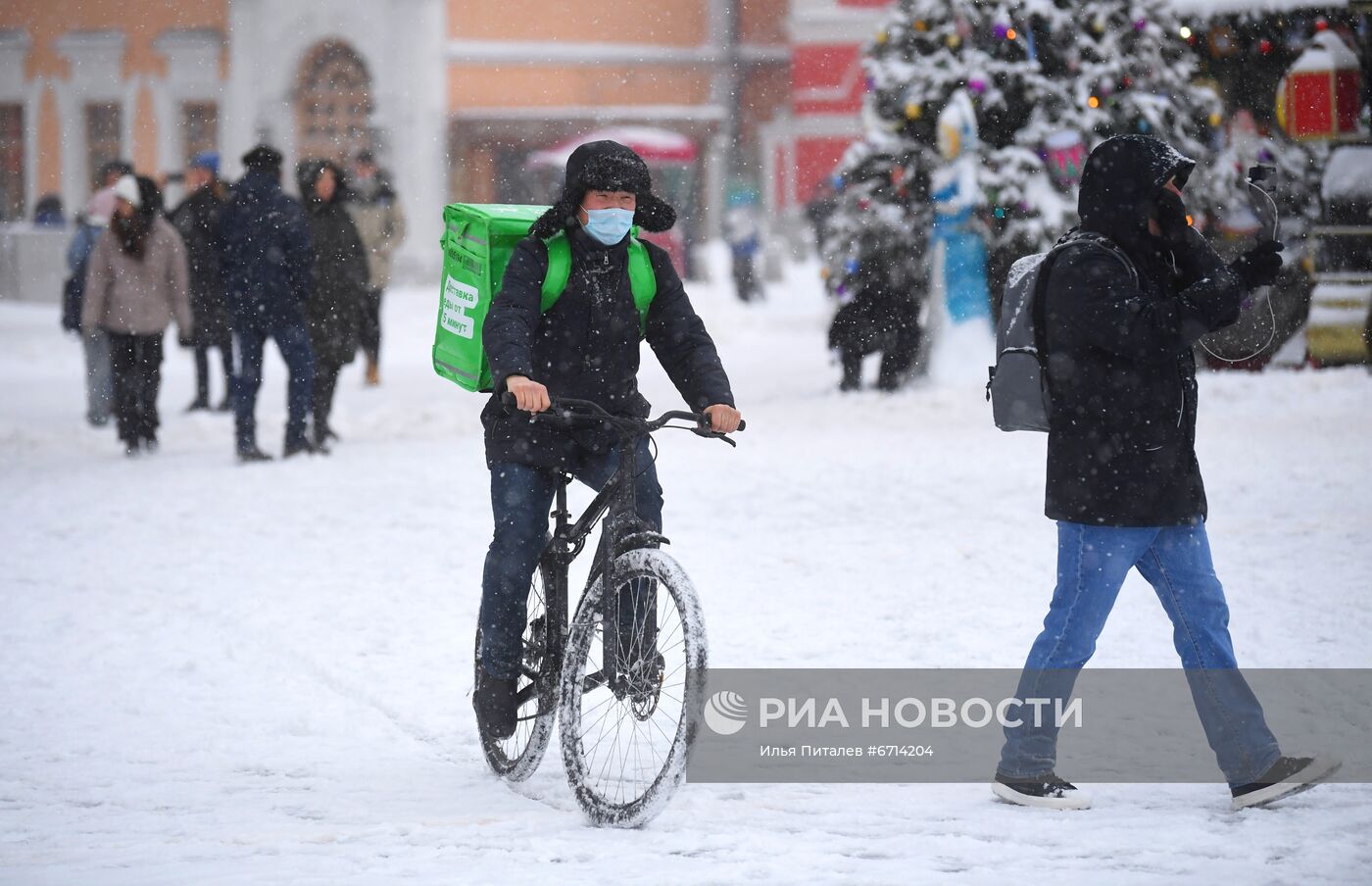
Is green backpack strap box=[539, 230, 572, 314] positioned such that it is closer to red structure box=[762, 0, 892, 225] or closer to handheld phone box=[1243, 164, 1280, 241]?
handheld phone box=[1243, 164, 1280, 241]

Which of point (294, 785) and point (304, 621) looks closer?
point (294, 785)

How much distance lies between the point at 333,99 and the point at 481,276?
32323mm

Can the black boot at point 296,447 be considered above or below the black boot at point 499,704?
below

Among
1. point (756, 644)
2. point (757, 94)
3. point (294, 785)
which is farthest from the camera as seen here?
point (757, 94)

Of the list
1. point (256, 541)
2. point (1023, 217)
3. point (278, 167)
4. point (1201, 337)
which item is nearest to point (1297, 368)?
point (1023, 217)

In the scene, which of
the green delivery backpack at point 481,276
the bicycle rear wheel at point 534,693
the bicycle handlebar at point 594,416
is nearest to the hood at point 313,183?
the green delivery backpack at point 481,276

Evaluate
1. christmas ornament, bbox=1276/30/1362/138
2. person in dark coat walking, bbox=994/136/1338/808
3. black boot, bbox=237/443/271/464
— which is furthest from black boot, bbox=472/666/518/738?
christmas ornament, bbox=1276/30/1362/138

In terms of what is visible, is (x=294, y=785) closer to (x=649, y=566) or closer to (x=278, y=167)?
(x=649, y=566)

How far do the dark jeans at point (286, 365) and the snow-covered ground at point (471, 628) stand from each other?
0.98ft

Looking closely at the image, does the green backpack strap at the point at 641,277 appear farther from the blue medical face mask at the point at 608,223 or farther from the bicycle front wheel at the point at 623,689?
the bicycle front wheel at the point at 623,689

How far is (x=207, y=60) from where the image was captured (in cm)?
3638

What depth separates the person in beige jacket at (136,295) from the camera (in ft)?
42.4

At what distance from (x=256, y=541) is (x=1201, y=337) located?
5.89 metres

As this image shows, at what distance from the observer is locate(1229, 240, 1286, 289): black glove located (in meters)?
4.50
